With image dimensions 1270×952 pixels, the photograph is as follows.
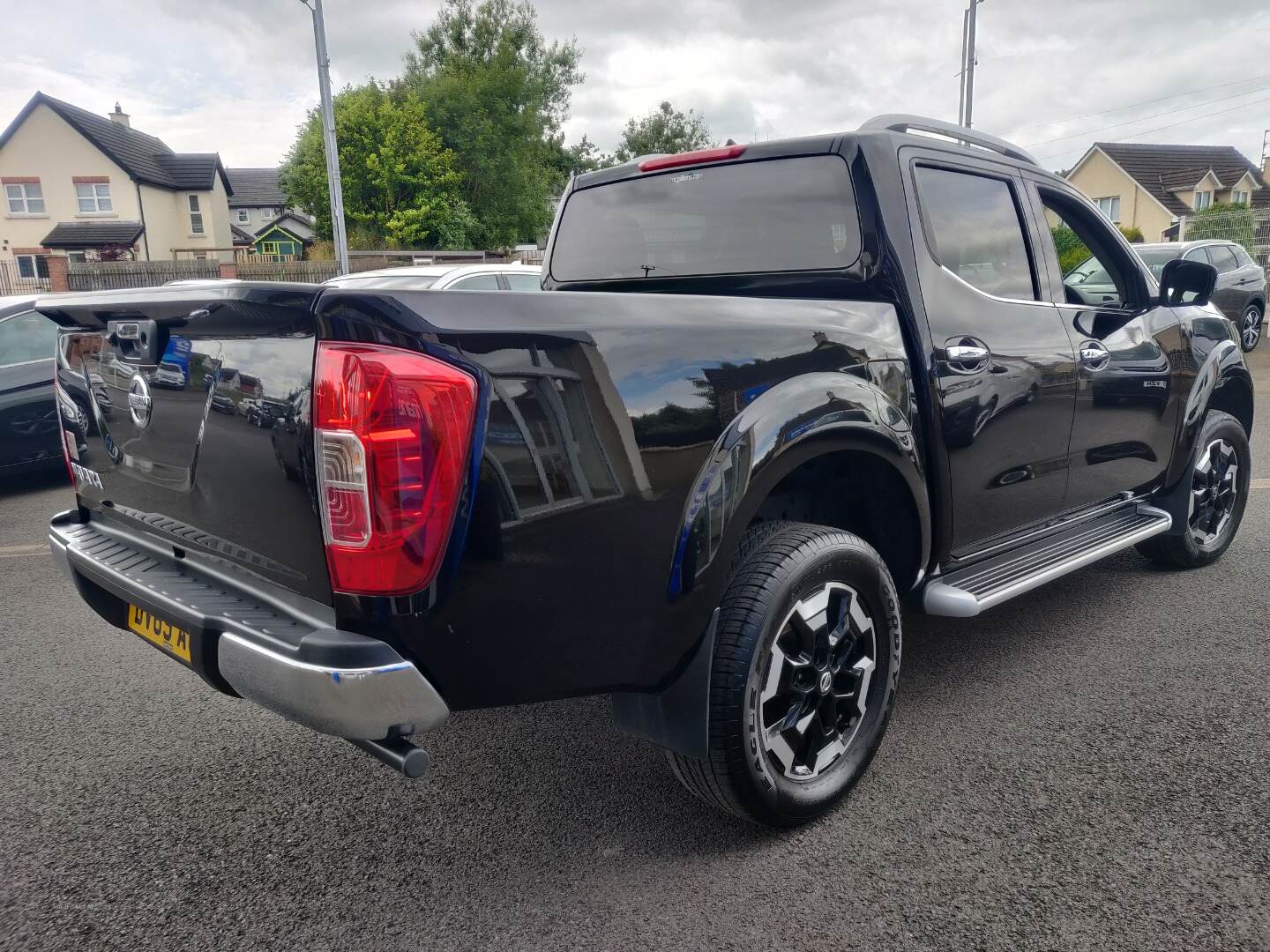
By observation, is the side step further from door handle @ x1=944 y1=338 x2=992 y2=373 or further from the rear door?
the rear door

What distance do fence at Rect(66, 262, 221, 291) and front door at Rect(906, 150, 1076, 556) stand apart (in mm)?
24043

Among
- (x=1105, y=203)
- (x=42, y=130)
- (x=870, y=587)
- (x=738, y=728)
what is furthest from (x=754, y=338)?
(x=1105, y=203)

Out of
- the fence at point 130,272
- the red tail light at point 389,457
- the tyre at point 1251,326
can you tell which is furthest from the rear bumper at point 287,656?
the fence at point 130,272

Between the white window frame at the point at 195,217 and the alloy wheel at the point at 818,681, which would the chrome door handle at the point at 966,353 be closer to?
the alloy wheel at the point at 818,681

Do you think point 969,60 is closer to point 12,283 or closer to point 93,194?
point 12,283

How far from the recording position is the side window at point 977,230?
3.11 m

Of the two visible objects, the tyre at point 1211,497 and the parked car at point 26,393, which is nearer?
the tyre at point 1211,497

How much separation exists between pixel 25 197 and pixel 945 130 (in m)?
49.7

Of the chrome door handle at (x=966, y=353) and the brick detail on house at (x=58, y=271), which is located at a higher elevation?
the brick detail on house at (x=58, y=271)

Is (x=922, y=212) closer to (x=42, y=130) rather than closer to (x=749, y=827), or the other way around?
(x=749, y=827)

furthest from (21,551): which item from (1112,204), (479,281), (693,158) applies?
(1112,204)

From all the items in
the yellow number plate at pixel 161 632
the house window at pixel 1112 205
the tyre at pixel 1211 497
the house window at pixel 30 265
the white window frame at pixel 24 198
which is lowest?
the tyre at pixel 1211 497

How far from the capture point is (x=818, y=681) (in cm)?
251

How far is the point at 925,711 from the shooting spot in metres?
3.21
